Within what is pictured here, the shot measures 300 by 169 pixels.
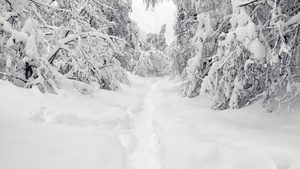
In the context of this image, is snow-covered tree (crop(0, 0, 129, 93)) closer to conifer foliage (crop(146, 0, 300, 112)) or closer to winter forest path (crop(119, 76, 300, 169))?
winter forest path (crop(119, 76, 300, 169))

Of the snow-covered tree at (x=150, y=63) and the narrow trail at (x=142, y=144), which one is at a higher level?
the narrow trail at (x=142, y=144)

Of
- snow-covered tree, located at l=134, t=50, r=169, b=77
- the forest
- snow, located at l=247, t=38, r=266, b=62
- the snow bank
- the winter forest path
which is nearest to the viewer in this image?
the winter forest path

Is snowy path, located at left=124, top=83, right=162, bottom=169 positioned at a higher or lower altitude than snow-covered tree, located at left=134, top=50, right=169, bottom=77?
higher

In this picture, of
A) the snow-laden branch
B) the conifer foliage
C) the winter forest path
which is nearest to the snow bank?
the winter forest path

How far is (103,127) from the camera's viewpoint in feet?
20.8

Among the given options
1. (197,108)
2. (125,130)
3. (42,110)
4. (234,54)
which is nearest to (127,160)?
(125,130)

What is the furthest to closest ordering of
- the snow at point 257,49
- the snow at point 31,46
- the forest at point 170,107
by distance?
the snow at point 31,46 → the snow at point 257,49 → the forest at point 170,107

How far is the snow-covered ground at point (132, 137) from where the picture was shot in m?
3.90

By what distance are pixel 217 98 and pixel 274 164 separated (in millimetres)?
3761

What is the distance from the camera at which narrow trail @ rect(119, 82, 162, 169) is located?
474cm

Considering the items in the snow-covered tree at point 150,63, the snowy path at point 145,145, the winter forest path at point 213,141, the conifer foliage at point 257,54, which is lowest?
the snow-covered tree at point 150,63

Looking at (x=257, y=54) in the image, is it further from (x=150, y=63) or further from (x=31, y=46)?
(x=150, y=63)

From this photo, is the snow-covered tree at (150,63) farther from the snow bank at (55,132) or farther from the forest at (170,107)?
the snow bank at (55,132)

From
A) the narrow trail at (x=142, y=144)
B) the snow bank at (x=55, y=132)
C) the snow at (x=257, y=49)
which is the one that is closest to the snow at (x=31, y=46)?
the snow bank at (x=55, y=132)
